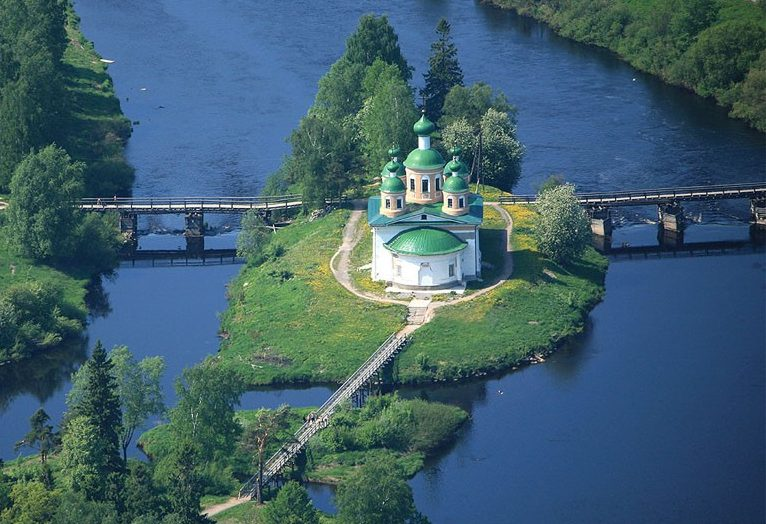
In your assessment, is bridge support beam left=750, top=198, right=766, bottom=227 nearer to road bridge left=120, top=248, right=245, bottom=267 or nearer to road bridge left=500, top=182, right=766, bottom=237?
road bridge left=500, top=182, right=766, bottom=237

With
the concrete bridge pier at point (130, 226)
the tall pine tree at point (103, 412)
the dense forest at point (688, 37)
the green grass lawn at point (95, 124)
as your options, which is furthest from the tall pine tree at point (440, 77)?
the tall pine tree at point (103, 412)

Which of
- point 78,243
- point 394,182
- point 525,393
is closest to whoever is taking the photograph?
point 525,393

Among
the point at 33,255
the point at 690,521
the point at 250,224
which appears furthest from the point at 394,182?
the point at 690,521

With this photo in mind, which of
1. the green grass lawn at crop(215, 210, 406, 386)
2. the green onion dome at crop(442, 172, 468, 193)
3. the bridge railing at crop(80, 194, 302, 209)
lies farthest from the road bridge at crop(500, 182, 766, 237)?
the green grass lawn at crop(215, 210, 406, 386)

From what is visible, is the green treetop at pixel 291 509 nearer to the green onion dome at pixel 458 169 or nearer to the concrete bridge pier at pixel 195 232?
the green onion dome at pixel 458 169

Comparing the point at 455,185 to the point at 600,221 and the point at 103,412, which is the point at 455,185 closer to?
the point at 600,221

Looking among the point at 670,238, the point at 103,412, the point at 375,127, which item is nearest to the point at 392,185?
the point at 375,127

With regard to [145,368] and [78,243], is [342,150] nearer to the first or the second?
[78,243]
